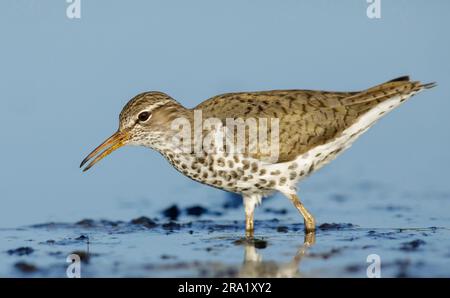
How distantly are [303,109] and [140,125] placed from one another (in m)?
2.35

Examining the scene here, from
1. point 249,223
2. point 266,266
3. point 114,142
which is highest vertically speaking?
point 114,142

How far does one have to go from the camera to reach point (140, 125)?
12.6m

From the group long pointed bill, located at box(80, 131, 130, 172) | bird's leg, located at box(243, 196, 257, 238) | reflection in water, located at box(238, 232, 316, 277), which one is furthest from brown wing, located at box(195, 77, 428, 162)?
reflection in water, located at box(238, 232, 316, 277)

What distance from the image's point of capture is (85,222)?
13266 millimetres

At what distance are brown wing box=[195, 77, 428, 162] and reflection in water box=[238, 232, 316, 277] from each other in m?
1.80

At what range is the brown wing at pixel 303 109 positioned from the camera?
12359mm

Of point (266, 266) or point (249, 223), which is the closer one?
point (266, 266)

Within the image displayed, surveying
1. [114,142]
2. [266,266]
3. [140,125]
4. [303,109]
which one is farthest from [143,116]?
[266,266]

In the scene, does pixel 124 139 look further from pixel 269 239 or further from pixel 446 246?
pixel 446 246

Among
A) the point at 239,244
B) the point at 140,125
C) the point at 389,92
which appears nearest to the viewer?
the point at 239,244

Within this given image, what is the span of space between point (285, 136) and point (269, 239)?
4.91 ft

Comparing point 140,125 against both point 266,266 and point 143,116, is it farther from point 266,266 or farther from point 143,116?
point 266,266

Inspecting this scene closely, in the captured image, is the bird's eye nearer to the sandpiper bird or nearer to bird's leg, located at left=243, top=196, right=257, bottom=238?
the sandpiper bird

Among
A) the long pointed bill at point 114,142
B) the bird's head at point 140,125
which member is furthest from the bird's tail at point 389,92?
the long pointed bill at point 114,142
